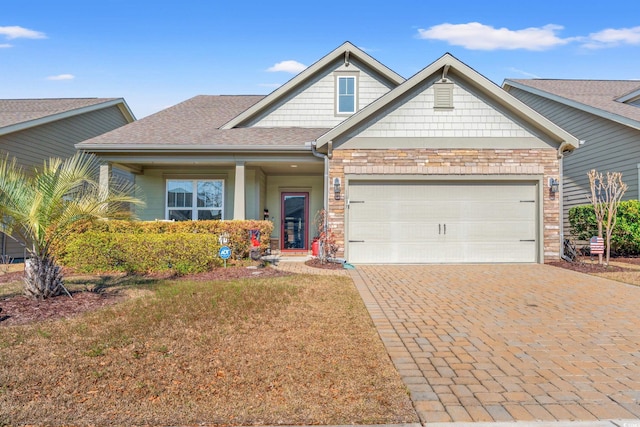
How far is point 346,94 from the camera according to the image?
1363cm

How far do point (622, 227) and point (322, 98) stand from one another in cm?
1014

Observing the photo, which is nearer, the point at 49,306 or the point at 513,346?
the point at 513,346

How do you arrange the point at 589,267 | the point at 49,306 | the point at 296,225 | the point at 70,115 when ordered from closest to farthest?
the point at 49,306
the point at 589,267
the point at 296,225
the point at 70,115

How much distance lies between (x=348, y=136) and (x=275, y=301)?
6027 millimetres

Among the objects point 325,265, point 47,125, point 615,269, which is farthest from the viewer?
point 47,125

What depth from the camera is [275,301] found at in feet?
19.5

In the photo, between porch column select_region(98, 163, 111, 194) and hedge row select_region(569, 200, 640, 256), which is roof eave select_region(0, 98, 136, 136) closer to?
porch column select_region(98, 163, 111, 194)

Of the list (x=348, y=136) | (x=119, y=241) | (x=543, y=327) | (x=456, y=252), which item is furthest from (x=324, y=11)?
(x=543, y=327)

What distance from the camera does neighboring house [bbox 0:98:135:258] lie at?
1198cm

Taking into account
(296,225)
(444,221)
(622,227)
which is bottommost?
(296,225)

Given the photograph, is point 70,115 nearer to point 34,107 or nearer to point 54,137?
point 54,137

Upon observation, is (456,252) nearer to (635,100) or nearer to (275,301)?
(275,301)

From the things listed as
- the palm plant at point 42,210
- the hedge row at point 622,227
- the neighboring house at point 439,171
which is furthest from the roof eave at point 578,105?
the palm plant at point 42,210

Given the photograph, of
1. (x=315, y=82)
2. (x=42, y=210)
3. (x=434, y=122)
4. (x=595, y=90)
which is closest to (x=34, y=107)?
(x=315, y=82)
